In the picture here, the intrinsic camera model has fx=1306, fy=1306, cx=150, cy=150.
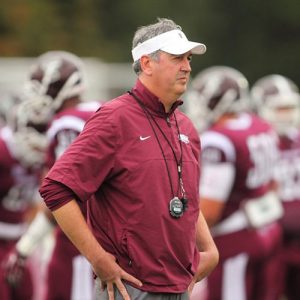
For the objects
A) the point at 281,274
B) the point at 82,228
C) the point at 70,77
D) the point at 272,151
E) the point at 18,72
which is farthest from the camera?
the point at 18,72

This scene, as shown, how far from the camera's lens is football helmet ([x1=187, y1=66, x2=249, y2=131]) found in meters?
9.26

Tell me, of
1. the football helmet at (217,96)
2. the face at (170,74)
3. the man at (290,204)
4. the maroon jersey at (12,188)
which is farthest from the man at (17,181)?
the face at (170,74)

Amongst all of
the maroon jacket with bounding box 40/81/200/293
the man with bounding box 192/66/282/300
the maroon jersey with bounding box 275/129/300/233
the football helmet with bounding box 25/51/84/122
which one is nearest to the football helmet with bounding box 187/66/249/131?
the man with bounding box 192/66/282/300

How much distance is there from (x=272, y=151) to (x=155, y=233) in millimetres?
3322

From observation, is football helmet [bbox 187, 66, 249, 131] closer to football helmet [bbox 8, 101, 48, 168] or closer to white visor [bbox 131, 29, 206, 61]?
football helmet [bbox 8, 101, 48, 168]

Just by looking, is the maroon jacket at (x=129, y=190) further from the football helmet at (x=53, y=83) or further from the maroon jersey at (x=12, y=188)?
the maroon jersey at (x=12, y=188)

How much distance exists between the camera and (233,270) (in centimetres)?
925

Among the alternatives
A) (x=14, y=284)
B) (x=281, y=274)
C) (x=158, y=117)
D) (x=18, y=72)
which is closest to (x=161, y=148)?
(x=158, y=117)

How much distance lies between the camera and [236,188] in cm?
901

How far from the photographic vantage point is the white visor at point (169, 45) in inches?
237

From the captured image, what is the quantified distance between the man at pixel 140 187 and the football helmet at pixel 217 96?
3143 millimetres

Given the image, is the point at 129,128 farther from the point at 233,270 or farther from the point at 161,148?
the point at 233,270

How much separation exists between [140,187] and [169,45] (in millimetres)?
682

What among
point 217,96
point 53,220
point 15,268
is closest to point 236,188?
point 217,96
